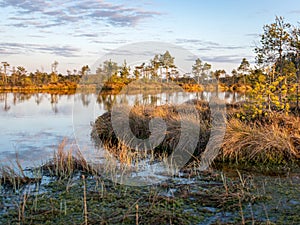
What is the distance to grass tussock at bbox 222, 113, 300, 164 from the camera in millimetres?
7933

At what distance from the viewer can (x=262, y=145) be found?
26.3 ft

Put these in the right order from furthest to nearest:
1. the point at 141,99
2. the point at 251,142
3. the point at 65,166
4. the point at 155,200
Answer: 1. the point at 141,99
2. the point at 251,142
3. the point at 65,166
4. the point at 155,200

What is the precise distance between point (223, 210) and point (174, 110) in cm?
791

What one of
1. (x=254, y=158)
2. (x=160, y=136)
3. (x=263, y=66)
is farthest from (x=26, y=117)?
(x=254, y=158)

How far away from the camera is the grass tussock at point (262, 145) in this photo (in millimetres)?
7933

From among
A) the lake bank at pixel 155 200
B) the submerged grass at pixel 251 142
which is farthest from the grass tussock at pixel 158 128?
the lake bank at pixel 155 200

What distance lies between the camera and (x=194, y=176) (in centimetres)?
683

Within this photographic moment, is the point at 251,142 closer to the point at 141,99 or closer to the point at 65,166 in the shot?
the point at 65,166

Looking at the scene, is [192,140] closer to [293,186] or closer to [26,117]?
[293,186]

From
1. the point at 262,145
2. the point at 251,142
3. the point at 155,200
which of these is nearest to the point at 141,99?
the point at 251,142

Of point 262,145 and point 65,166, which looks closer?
point 65,166

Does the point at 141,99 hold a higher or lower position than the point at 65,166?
higher

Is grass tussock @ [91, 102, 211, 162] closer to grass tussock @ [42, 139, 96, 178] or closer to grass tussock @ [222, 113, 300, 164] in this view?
grass tussock @ [42, 139, 96, 178]

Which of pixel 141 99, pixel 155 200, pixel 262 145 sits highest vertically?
pixel 141 99
